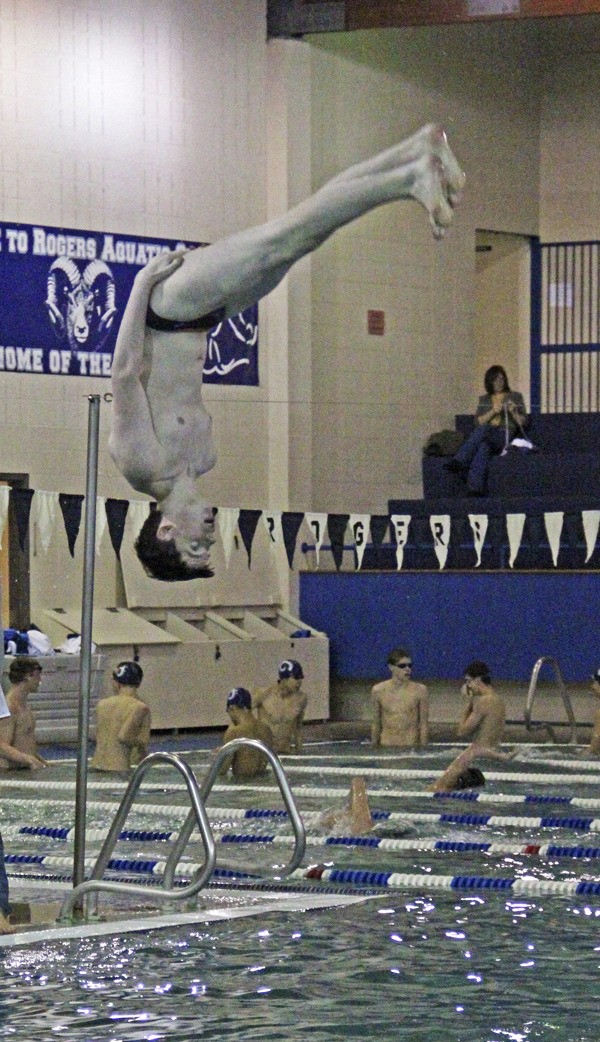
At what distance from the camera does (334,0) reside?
56.7ft

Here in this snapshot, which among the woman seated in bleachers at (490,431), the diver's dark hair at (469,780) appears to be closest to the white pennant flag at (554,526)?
the woman seated in bleachers at (490,431)

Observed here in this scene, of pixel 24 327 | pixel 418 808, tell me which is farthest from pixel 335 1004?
pixel 24 327

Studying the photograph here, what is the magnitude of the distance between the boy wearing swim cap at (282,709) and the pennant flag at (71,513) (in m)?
1.87

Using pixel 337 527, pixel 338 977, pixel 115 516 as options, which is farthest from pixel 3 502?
pixel 338 977

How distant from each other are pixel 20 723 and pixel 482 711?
10.5 ft

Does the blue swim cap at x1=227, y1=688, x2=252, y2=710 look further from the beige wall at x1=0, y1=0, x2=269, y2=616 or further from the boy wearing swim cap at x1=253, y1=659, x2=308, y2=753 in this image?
the beige wall at x1=0, y1=0, x2=269, y2=616

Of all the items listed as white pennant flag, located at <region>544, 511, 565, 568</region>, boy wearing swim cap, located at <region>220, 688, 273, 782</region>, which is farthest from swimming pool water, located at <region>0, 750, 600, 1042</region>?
white pennant flag, located at <region>544, 511, 565, 568</region>

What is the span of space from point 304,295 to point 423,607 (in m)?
3.43

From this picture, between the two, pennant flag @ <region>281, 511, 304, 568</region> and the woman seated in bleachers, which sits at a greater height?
the woman seated in bleachers

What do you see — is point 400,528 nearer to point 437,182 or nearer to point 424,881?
point 424,881

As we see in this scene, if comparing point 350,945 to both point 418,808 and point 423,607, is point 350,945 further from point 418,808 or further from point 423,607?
point 423,607

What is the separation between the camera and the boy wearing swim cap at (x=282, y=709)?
13148mm

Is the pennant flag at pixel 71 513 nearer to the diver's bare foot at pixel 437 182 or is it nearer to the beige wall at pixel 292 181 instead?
the beige wall at pixel 292 181

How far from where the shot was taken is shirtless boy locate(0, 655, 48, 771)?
1198cm
